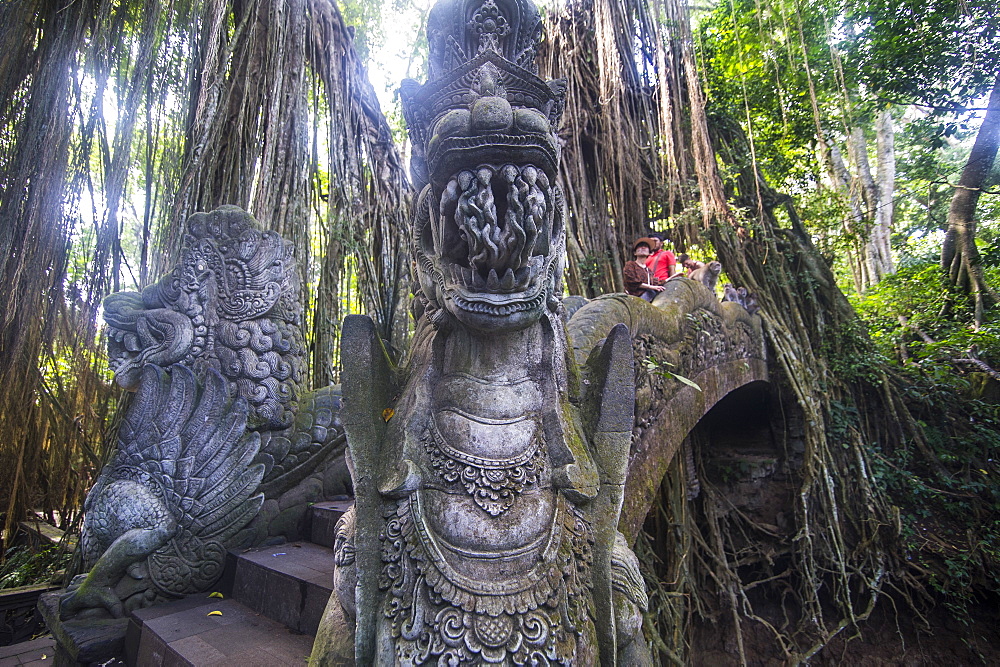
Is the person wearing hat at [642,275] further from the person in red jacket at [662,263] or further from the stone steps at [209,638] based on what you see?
the stone steps at [209,638]

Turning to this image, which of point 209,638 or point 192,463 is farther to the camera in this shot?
point 192,463

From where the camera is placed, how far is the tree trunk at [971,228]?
5.30 m

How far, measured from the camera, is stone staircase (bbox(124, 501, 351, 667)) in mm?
1960

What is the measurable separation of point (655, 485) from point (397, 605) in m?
1.56

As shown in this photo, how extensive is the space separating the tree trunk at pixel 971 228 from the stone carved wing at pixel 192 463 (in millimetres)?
6784

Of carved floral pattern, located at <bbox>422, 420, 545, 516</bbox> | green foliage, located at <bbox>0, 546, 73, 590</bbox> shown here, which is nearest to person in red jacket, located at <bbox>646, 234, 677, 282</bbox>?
carved floral pattern, located at <bbox>422, 420, 545, 516</bbox>

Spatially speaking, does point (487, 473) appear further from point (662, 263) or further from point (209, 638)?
point (662, 263)

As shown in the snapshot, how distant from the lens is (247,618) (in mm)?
2299

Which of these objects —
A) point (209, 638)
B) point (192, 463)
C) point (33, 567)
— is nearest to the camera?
point (209, 638)

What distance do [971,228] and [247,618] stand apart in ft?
23.5

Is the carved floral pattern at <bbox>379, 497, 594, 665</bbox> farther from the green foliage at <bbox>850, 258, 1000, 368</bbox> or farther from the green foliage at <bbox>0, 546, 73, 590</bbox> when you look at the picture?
the green foliage at <bbox>850, 258, 1000, 368</bbox>

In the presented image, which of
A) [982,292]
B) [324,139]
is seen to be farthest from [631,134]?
[982,292]

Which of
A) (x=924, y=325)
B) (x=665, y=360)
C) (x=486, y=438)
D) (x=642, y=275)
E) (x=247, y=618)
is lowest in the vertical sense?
(x=247, y=618)

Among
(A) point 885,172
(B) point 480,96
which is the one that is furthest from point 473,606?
(A) point 885,172
